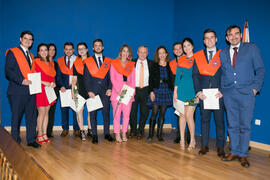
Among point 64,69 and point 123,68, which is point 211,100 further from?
point 64,69

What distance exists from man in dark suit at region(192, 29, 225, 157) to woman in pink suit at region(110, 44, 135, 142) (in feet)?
3.78

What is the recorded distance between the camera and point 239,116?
310 cm

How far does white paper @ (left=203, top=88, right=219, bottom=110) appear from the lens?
3293 mm

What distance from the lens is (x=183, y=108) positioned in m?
3.79

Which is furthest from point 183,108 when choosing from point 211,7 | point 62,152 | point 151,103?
point 211,7

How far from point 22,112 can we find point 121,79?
160cm

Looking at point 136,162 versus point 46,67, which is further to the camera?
point 46,67

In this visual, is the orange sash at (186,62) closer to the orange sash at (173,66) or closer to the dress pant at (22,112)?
the orange sash at (173,66)

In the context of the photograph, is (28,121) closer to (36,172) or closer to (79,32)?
(79,32)

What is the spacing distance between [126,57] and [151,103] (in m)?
0.92

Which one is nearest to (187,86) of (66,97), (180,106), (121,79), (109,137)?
(180,106)

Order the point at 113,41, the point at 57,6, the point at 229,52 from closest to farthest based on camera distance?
the point at 229,52, the point at 57,6, the point at 113,41

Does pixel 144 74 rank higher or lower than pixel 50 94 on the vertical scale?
higher

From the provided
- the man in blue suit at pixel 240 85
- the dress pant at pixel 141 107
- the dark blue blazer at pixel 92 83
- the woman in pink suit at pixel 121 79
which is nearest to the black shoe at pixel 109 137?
the woman in pink suit at pixel 121 79
